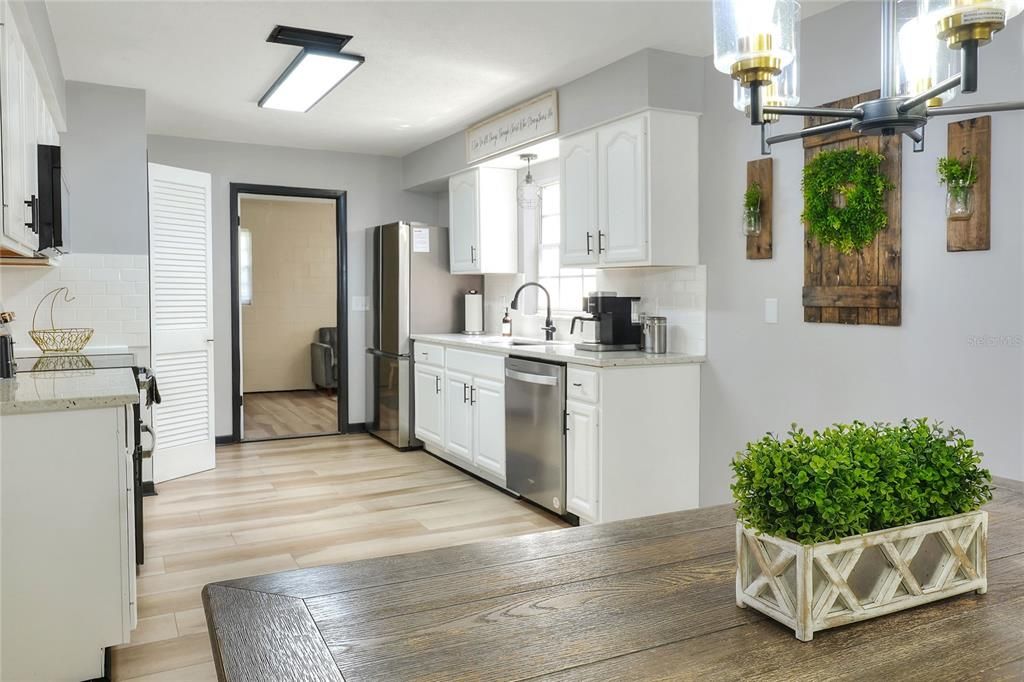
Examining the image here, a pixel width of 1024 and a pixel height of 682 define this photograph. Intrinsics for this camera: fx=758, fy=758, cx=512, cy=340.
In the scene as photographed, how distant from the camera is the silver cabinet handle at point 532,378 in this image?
4.09m

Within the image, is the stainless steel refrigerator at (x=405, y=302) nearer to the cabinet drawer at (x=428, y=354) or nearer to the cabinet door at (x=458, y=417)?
the cabinet drawer at (x=428, y=354)

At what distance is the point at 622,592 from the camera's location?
3.51ft

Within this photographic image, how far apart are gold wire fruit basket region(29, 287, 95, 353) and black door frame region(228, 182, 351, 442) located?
6.06 feet

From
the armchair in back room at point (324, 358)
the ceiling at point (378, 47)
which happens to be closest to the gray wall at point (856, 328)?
the ceiling at point (378, 47)

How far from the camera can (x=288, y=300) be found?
9.38 meters

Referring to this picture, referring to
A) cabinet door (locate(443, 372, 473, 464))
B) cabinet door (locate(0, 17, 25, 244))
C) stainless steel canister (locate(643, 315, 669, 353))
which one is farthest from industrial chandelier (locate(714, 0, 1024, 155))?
cabinet door (locate(443, 372, 473, 464))

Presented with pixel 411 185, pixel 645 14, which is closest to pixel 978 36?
pixel 645 14

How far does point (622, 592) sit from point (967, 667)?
16.4 inches

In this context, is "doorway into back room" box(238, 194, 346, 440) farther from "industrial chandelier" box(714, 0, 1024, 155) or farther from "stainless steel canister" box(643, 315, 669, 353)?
"industrial chandelier" box(714, 0, 1024, 155)

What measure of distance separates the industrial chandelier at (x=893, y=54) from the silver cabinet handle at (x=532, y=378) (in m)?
2.53

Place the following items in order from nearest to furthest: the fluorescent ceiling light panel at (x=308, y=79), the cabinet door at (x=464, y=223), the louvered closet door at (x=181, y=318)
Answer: the fluorescent ceiling light panel at (x=308, y=79)
the louvered closet door at (x=181, y=318)
the cabinet door at (x=464, y=223)

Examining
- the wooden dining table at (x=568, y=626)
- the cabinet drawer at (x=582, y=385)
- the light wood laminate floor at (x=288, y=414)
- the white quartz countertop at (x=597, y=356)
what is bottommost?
the light wood laminate floor at (x=288, y=414)

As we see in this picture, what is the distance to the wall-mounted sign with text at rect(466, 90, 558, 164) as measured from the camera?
450 cm

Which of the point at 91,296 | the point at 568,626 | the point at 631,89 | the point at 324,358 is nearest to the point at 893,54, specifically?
the point at 568,626
